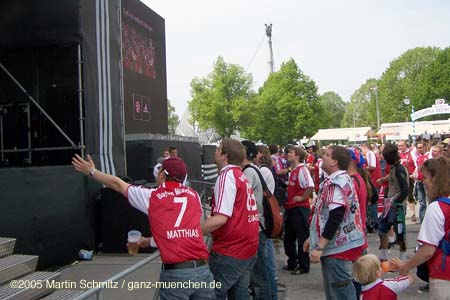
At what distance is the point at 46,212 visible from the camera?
7.08 meters

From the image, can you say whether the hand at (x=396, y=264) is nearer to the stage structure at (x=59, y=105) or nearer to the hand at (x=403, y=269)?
the hand at (x=403, y=269)

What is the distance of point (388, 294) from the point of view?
370 cm

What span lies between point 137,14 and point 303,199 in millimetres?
9300

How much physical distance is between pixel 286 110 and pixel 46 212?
142 feet

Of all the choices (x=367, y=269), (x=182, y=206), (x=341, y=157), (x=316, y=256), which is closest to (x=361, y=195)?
(x=341, y=157)

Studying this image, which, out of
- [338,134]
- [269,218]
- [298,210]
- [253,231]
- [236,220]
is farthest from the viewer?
[338,134]

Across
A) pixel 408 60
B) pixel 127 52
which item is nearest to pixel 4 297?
pixel 127 52

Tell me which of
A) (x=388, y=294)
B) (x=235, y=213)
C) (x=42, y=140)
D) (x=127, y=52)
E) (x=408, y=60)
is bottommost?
(x=388, y=294)

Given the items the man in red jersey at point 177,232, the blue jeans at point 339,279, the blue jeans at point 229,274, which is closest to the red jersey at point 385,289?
the blue jeans at point 339,279

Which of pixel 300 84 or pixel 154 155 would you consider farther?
pixel 300 84

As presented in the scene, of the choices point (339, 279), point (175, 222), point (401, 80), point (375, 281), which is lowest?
point (339, 279)

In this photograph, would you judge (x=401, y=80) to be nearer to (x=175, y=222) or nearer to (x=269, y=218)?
(x=269, y=218)

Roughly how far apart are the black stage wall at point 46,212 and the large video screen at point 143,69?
19.3ft

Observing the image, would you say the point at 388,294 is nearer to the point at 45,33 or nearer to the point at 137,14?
the point at 45,33
